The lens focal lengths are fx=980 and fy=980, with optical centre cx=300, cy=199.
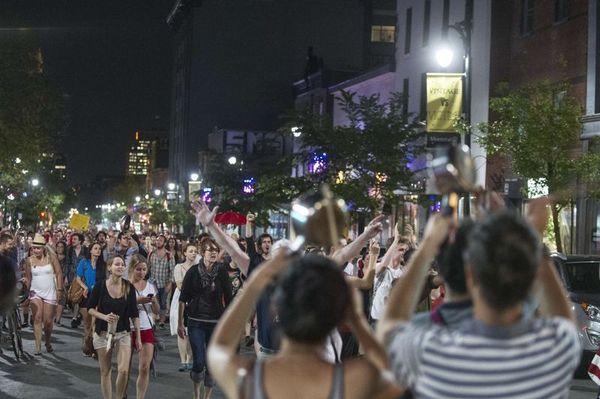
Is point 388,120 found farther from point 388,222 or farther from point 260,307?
point 260,307

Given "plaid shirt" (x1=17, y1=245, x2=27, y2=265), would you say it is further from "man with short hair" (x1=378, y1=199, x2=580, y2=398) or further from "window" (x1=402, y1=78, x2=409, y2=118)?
"man with short hair" (x1=378, y1=199, x2=580, y2=398)

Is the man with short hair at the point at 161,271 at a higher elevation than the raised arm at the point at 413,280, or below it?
below

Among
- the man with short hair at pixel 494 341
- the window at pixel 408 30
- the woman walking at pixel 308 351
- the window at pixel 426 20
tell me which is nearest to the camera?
the man with short hair at pixel 494 341

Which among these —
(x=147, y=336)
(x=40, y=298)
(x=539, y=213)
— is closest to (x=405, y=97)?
(x=40, y=298)

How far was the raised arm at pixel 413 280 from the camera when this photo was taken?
3.49 meters

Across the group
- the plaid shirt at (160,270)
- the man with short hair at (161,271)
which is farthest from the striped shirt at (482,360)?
the plaid shirt at (160,270)

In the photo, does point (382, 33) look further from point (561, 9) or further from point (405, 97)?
point (561, 9)

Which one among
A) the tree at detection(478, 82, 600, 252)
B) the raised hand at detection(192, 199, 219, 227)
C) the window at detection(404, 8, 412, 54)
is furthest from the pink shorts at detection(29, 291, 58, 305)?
the window at detection(404, 8, 412, 54)

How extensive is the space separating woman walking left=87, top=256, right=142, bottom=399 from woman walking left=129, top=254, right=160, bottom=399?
0.18 m

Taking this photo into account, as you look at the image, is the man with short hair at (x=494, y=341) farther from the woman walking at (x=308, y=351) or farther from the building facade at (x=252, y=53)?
the building facade at (x=252, y=53)

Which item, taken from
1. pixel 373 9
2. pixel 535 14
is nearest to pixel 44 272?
pixel 535 14

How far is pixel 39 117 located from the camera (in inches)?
1759

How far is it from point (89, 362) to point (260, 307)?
7118mm

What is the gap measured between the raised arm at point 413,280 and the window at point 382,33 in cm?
7395
